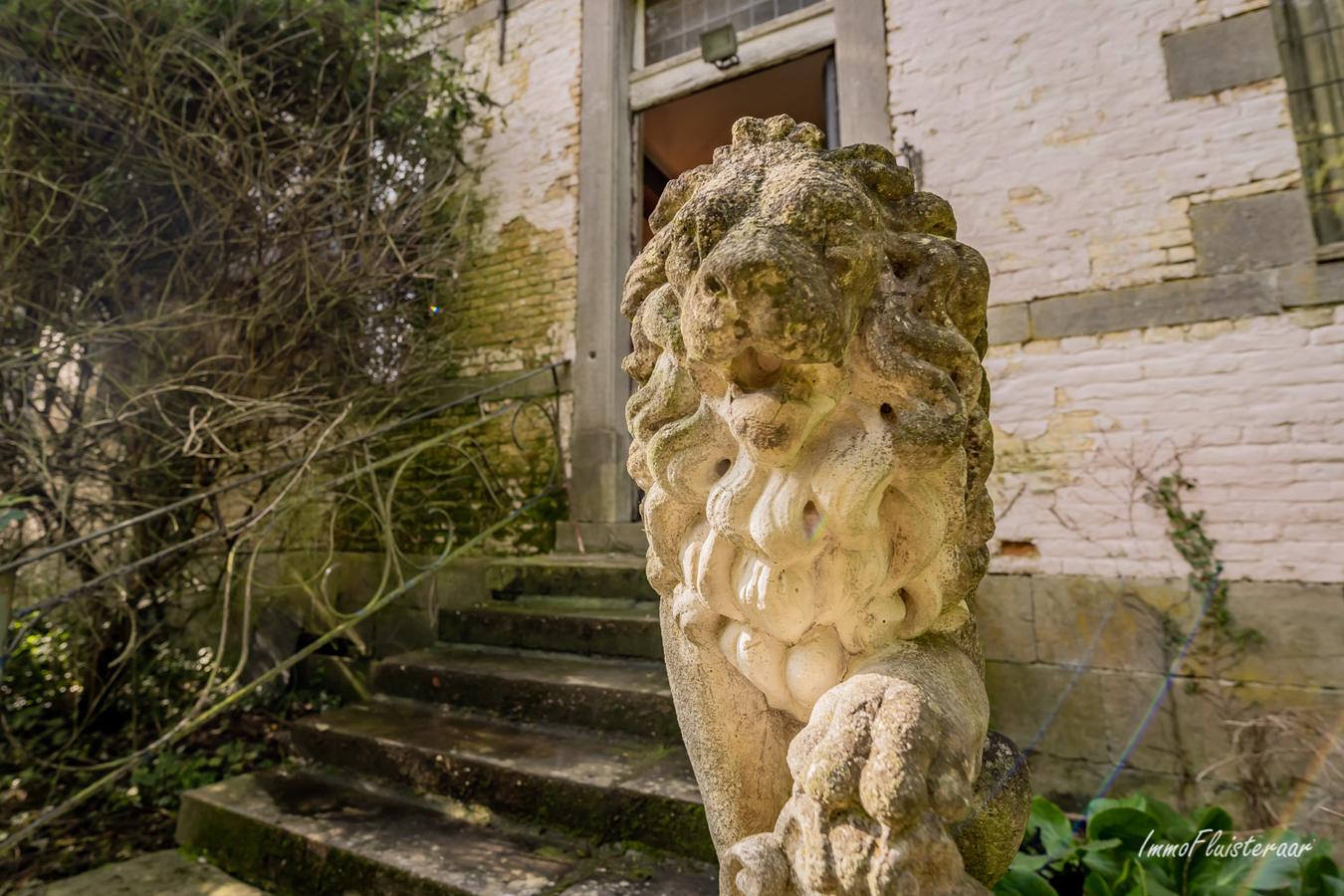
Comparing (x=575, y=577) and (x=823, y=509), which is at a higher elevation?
(x=823, y=509)

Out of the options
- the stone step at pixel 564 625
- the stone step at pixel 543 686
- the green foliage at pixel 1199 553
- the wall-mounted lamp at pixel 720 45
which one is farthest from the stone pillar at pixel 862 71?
the stone step at pixel 543 686

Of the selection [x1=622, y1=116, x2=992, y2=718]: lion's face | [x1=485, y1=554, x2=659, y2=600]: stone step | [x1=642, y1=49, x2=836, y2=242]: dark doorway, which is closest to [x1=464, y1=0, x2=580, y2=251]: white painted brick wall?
[x1=642, y1=49, x2=836, y2=242]: dark doorway

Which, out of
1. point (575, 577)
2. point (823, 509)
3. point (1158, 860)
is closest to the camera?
point (823, 509)

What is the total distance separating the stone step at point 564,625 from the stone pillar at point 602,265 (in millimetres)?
802

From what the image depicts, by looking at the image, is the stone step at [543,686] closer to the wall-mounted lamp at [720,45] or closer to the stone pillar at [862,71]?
the stone pillar at [862,71]

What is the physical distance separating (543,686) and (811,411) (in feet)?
6.40

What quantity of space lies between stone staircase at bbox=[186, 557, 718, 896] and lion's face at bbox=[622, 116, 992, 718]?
1.05 metres

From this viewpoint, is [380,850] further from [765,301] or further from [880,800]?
[765,301]

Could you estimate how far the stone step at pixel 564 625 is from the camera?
2740 mm

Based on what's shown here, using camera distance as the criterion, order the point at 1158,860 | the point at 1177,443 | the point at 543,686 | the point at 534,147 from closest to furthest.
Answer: the point at 1158,860, the point at 543,686, the point at 1177,443, the point at 534,147

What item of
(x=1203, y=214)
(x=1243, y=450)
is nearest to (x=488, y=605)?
(x=1243, y=450)

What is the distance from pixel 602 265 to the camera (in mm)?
4145

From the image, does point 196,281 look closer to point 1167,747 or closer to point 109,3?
point 109,3

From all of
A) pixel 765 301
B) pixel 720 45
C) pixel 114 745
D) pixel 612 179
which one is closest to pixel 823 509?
pixel 765 301
